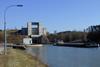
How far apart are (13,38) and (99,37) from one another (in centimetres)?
5333

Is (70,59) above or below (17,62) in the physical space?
below

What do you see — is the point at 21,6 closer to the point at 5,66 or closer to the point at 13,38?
the point at 5,66

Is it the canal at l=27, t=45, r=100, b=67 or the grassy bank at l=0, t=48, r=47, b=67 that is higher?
the grassy bank at l=0, t=48, r=47, b=67

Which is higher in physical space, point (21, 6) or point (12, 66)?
point (21, 6)

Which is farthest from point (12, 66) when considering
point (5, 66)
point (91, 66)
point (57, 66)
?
point (91, 66)

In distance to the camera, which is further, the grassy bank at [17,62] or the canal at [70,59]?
the canal at [70,59]

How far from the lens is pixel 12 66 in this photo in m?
27.8

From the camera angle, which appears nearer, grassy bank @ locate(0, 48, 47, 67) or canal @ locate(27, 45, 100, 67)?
grassy bank @ locate(0, 48, 47, 67)

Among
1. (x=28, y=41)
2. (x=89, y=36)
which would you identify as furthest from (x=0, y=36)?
(x=89, y=36)

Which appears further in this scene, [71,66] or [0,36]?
[0,36]

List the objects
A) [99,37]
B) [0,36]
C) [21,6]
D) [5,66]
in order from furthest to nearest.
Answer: [99,37] < [0,36] < [21,6] < [5,66]

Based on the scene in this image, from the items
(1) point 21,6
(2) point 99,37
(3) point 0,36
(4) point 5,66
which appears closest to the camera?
(4) point 5,66

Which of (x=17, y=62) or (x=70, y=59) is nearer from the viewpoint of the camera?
(x=17, y=62)

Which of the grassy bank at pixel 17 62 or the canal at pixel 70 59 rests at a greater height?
the grassy bank at pixel 17 62
